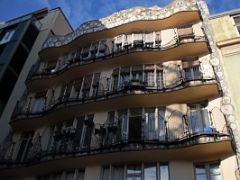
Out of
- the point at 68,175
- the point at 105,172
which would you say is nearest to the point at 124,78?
the point at 105,172

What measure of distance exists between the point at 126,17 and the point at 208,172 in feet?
36.2

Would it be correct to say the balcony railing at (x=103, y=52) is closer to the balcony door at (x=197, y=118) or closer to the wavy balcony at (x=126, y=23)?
the wavy balcony at (x=126, y=23)

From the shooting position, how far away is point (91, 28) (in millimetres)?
20891

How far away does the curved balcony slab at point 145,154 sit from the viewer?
12898mm

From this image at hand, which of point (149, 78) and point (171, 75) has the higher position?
point (149, 78)

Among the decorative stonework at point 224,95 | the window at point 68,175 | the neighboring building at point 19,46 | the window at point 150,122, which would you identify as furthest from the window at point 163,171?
the neighboring building at point 19,46

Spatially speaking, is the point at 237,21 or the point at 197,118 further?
the point at 237,21

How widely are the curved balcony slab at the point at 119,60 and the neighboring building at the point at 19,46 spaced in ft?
4.70

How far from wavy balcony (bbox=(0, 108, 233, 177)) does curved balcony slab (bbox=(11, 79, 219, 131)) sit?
100cm

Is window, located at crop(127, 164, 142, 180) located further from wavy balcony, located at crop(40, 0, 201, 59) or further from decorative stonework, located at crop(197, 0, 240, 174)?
wavy balcony, located at crop(40, 0, 201, 59)

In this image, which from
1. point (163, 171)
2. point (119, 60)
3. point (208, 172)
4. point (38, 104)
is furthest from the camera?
point (38, 104)

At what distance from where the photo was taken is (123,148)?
1363cm

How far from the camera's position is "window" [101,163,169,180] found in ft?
43.2

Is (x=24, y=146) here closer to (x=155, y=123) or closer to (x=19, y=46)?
(x=155, y=123)
